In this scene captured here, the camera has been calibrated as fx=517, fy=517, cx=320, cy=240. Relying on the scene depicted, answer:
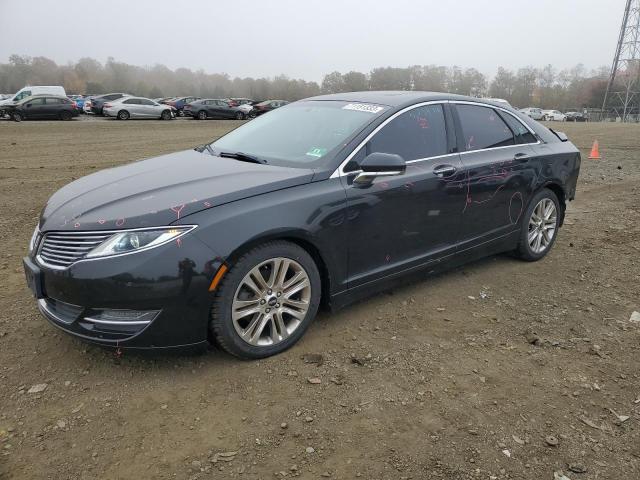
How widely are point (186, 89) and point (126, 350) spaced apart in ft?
349

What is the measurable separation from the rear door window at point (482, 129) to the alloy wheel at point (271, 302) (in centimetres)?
199

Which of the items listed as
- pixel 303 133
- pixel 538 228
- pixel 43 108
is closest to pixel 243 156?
pixel 303 133

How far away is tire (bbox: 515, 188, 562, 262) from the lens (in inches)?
195

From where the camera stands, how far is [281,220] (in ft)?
10.3

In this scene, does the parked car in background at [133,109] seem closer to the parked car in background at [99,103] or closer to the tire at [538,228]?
the parked car in background at [99,103]

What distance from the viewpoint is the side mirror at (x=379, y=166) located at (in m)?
3.42

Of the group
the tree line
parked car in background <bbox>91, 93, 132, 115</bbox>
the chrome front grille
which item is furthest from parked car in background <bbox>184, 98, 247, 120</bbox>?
the tree line

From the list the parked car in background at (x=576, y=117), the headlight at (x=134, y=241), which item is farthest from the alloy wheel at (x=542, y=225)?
the parked car in background at (x=576, y=117)

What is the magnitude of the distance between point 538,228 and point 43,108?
26783 mm

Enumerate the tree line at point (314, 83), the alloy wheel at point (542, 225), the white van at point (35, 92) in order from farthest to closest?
the tree line at point (314, 83) < the white van at point (35, 92) < the alloy wheel at point (542, 225)

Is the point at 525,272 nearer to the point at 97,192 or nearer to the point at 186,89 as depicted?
the point at 97,192

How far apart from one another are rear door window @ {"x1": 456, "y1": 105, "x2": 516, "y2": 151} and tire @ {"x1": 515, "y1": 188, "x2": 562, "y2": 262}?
26.7 inches

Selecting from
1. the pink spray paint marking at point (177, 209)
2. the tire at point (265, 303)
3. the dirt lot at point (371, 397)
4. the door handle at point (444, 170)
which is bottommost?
the dirt lot at point (371, 397)

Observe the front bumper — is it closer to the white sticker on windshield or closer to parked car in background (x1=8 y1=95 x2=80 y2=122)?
the white sticker on windshield
